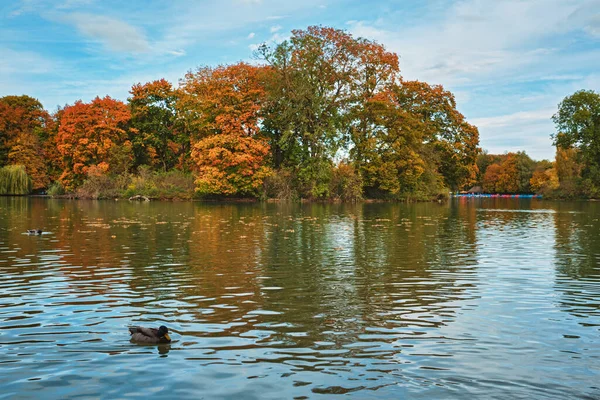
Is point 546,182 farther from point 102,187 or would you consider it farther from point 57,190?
point 57,190

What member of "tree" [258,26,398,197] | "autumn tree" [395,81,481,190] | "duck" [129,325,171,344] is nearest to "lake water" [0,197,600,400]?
"duck" [129,325,171,344]

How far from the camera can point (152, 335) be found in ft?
25.8

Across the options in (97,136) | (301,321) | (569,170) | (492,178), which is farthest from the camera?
(492,178)

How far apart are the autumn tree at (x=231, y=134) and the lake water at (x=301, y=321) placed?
4351 cm

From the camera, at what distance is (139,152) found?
7719cm

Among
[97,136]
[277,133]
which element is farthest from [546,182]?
[97,136]

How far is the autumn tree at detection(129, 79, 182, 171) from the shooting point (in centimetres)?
7331

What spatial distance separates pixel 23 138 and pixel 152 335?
277 feet

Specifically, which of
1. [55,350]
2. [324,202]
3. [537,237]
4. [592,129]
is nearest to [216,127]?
[324,202]

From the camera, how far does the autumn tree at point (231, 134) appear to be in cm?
6241

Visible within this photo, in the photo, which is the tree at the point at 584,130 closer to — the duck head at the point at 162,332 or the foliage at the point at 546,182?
the foliage at the point at 546,182

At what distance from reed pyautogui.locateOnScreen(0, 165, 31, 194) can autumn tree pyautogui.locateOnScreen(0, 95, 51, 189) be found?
6.85ft

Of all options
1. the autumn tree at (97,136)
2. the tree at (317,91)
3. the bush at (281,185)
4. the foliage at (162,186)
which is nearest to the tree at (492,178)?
the tree at (317,91)

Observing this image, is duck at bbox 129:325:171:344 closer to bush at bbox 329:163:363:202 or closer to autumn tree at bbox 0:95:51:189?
bush at bbox 329:163:363:202
